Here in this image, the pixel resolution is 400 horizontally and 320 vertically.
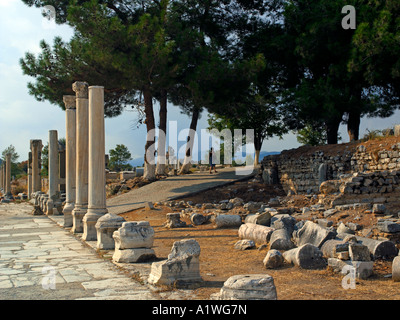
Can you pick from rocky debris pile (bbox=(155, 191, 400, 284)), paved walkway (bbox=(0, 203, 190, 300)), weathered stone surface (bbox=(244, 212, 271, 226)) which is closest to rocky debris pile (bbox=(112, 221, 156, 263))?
paved walkway (bbox=(0, 203, 190, 300))

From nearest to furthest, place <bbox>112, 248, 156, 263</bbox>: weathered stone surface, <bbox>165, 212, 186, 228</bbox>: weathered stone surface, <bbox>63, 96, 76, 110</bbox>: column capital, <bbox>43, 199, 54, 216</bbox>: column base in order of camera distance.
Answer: <bbox>112, 248, 156, 263</bbox>: weathered stone surface → <bbox>165, 212, 186, 228</bbox>: weathered stone surface → <bbox>63, 96, 76, 110</bbox>: column capital → <bbox>43, 199, 54, 216</bbox>: column base

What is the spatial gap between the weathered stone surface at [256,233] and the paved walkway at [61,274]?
3.07m

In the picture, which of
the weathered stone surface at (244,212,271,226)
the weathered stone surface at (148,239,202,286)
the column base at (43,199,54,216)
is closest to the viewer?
the weathered stone surface at (148,239,202,286)

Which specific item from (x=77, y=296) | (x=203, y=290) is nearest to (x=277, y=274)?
(x=203, y=290)

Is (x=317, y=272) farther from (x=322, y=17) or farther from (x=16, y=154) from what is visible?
(x=16, y=154)

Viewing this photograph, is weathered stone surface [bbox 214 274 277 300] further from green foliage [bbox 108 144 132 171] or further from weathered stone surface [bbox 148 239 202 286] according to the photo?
green foliage [bbox 108 144 132 171]

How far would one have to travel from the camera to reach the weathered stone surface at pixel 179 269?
→ 549 cm

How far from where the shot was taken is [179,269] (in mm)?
5605

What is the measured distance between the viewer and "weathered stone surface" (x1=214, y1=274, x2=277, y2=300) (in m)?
4.23

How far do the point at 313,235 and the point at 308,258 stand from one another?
1229 mm

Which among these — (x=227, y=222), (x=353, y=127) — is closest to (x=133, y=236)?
(x=227, y=222)

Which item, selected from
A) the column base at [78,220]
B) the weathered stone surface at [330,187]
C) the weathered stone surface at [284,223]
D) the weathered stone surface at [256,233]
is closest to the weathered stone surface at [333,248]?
the weathered stone surface at [256,233]

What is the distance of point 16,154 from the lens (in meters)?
64.3

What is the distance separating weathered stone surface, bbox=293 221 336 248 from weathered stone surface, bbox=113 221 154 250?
270cm
